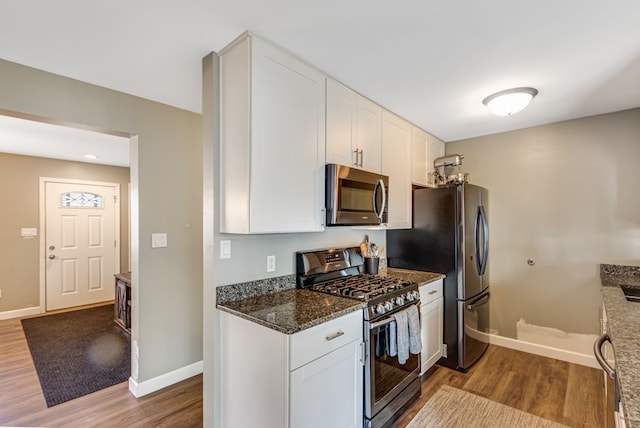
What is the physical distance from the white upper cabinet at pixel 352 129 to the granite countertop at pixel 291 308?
3.16 feet

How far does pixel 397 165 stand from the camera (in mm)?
2953

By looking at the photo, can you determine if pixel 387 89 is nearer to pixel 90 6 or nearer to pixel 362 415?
pixel 90 6

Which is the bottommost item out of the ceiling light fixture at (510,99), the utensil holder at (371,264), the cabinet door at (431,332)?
the cabinet door at (431,332)

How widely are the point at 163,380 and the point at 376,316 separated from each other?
1.92m

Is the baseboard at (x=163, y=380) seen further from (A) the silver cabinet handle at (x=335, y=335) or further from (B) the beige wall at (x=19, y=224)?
(B) the beige wall at (x=19, y=224)

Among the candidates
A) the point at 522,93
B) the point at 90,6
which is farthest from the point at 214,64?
the point at 522,93

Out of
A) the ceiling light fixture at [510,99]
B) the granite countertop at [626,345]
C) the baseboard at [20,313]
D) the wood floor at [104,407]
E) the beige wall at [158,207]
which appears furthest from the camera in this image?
the baseboard at [20,313]

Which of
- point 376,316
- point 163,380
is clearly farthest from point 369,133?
point 163,380

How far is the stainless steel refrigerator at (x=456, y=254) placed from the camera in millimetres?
2869

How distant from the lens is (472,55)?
1.91 m

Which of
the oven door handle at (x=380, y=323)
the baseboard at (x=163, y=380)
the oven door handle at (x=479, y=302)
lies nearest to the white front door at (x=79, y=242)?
the baseboard at (x=163, y=380)

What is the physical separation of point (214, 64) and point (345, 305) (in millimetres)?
1666

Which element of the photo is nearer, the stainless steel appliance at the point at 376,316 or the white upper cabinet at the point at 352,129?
the stainless steel appliance at the point at 376,316

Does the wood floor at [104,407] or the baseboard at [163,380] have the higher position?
the baseboard at [163,380]
